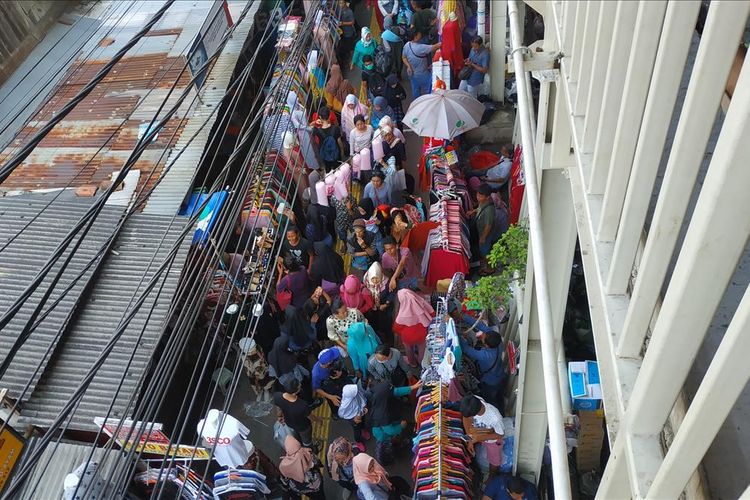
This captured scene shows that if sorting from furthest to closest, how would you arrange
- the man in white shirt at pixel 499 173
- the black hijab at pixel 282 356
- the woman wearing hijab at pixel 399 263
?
the man in white shirt at pixel 499 173
the woman wearing hijab at pixel 399 263
the black hijab at pixel 282 356

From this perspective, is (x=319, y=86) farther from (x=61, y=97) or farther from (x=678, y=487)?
(x=678, y=487)

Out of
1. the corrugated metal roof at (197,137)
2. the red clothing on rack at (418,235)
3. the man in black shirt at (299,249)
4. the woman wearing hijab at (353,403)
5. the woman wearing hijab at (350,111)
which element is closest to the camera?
the woman wearing hijab at (353,403)

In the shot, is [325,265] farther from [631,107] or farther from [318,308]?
[631,107]

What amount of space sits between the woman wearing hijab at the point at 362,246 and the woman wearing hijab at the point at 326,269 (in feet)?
1.10

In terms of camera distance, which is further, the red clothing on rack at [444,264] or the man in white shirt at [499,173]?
the man in white shirt at [499,173]

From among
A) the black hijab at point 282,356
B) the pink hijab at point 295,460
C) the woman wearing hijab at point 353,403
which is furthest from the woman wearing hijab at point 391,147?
the pink hijab at point 295,460

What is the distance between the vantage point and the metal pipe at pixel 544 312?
2438mm

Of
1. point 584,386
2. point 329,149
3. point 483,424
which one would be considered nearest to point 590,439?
point 584,386

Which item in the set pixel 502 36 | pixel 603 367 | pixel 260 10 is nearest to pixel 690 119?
pixel 603 367

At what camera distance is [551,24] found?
13.6 ft

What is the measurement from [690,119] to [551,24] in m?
2.80

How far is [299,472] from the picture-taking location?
235 inches

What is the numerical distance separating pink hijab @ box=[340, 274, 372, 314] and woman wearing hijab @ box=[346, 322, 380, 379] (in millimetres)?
489

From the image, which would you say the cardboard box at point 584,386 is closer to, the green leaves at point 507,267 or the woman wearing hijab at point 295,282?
the green leaves at point 507,267
